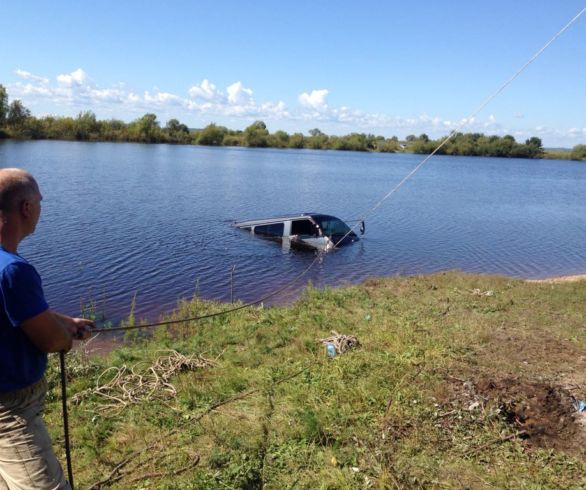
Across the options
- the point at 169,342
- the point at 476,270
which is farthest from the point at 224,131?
the point at 169,342

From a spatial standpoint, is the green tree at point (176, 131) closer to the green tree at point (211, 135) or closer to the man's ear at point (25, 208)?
the green tree at point (211, 135)

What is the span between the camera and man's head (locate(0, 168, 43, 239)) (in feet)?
9.76

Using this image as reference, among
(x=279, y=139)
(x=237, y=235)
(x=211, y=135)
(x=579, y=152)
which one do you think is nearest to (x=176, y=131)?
(x=211, y=135)

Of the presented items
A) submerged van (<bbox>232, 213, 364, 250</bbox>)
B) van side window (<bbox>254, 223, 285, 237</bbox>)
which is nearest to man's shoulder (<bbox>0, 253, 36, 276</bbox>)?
submerged van (<bbox>232, 213, 364, 250</bbox>)

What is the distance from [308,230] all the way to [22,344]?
866 inches

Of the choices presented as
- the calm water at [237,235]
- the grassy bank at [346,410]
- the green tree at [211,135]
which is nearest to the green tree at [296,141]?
the green tree at [211,135]

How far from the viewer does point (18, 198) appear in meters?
3.02

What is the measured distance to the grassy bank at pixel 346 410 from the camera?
493 cm

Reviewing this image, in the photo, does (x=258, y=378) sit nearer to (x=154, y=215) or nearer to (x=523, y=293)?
(x=523, y=293)

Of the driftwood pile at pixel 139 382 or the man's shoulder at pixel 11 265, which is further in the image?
the driftwood pile at pixel 139 382

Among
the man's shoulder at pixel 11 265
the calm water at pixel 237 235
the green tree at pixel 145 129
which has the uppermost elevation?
the green tree at pixel 145 129

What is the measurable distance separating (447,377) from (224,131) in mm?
135908

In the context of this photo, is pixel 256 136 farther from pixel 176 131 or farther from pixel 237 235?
pixel 237 235

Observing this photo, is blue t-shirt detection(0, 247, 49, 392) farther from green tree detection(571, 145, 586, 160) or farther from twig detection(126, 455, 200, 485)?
green tree detection(571, 145, 586, 160)
